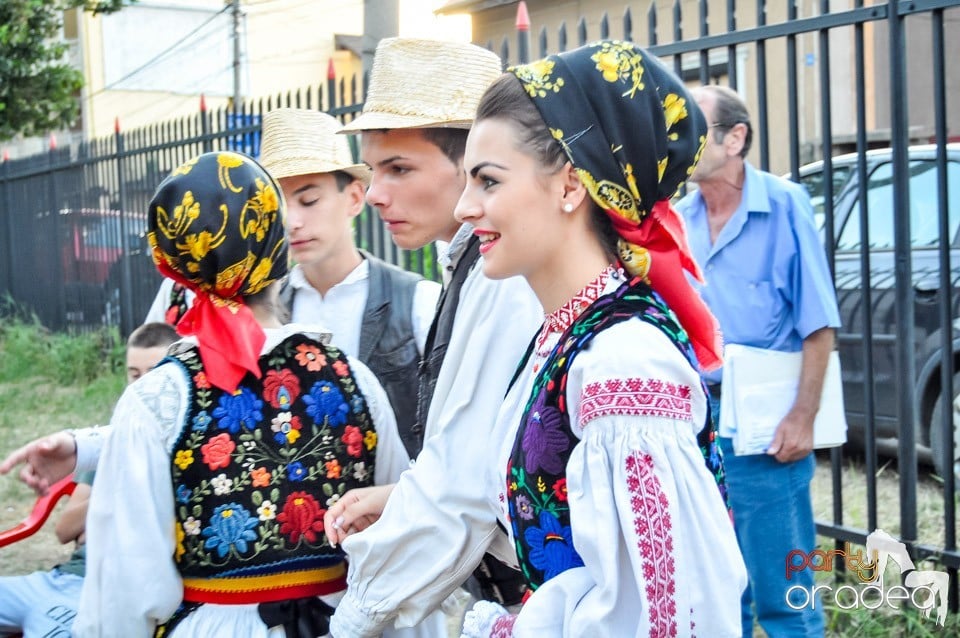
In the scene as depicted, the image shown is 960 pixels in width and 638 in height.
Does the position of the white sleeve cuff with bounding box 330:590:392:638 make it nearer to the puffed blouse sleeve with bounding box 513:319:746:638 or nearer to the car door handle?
the puffed blouse sleeve with bounding box 513:319:746:638

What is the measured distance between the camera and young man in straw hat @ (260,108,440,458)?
127 inches

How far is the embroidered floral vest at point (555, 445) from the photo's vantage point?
171cm

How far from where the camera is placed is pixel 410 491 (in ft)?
7.15

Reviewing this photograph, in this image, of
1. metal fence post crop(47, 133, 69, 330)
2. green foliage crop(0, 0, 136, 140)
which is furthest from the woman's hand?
metal fence post crop(47, 133, 69, 330)

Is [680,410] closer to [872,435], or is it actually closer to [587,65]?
[587,65]

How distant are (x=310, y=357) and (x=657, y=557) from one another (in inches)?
45.5

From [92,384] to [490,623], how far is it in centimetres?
919

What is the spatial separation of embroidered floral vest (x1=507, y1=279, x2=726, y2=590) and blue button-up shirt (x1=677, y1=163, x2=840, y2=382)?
6.92 ft

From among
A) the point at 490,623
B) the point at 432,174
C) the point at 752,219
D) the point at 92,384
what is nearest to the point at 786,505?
the point at 752,219

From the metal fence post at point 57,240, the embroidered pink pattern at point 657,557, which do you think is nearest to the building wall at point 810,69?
the metal fence post at point 57,240

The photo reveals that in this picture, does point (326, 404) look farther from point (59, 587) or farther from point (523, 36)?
point (523, 36)

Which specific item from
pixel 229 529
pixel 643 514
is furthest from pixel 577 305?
pixel 229 529

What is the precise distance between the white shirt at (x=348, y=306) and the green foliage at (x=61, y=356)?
7.67m

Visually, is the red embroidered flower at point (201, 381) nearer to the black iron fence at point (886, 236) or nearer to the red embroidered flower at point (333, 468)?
the red embroidered flower at point (333, 468)
